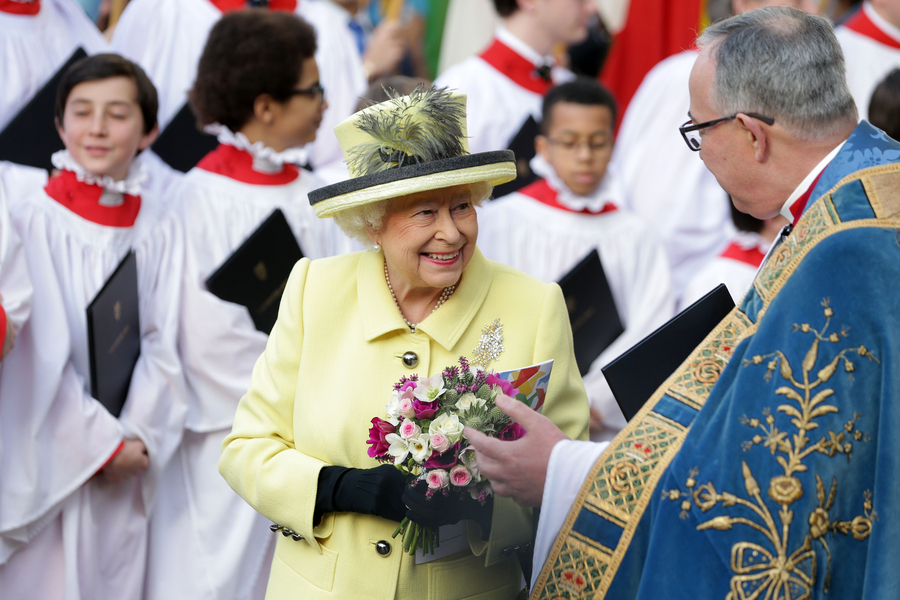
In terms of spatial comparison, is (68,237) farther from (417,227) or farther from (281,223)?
(417,227)

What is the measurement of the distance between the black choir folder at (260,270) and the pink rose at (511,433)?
1.79 m

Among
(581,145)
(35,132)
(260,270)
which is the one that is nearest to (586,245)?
(581,145)

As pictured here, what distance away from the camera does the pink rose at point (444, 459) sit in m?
2.20

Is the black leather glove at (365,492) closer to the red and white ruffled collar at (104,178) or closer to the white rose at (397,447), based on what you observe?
the white rose at (397,447)

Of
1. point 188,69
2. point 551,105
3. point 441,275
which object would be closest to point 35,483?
point 441,275

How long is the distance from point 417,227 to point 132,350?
1800mm

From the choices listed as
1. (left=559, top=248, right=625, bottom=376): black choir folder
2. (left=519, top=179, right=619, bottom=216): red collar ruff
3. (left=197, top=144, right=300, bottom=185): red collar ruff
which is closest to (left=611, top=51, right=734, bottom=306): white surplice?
(left=519, top=179, right=619, bottom=216): red collar ruff

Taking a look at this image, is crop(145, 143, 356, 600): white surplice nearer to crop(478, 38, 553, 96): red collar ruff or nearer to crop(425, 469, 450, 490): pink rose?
crop(425, 469, 450, 490): pink rose

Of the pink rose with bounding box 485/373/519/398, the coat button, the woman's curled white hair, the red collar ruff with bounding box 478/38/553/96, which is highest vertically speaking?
the red collar ruff with bounding box 478/38/553/96

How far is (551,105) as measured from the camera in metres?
4.88

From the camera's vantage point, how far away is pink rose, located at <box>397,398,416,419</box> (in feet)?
7.30

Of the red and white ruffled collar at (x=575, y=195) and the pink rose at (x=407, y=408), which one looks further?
the red and white ruffled collar at (x=575, y=195)

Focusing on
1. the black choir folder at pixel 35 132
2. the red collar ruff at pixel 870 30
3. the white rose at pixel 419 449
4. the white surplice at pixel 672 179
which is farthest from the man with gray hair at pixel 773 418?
the red collar ruff at pixel 870 30

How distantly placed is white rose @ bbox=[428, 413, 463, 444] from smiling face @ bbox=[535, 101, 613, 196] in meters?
2.82
